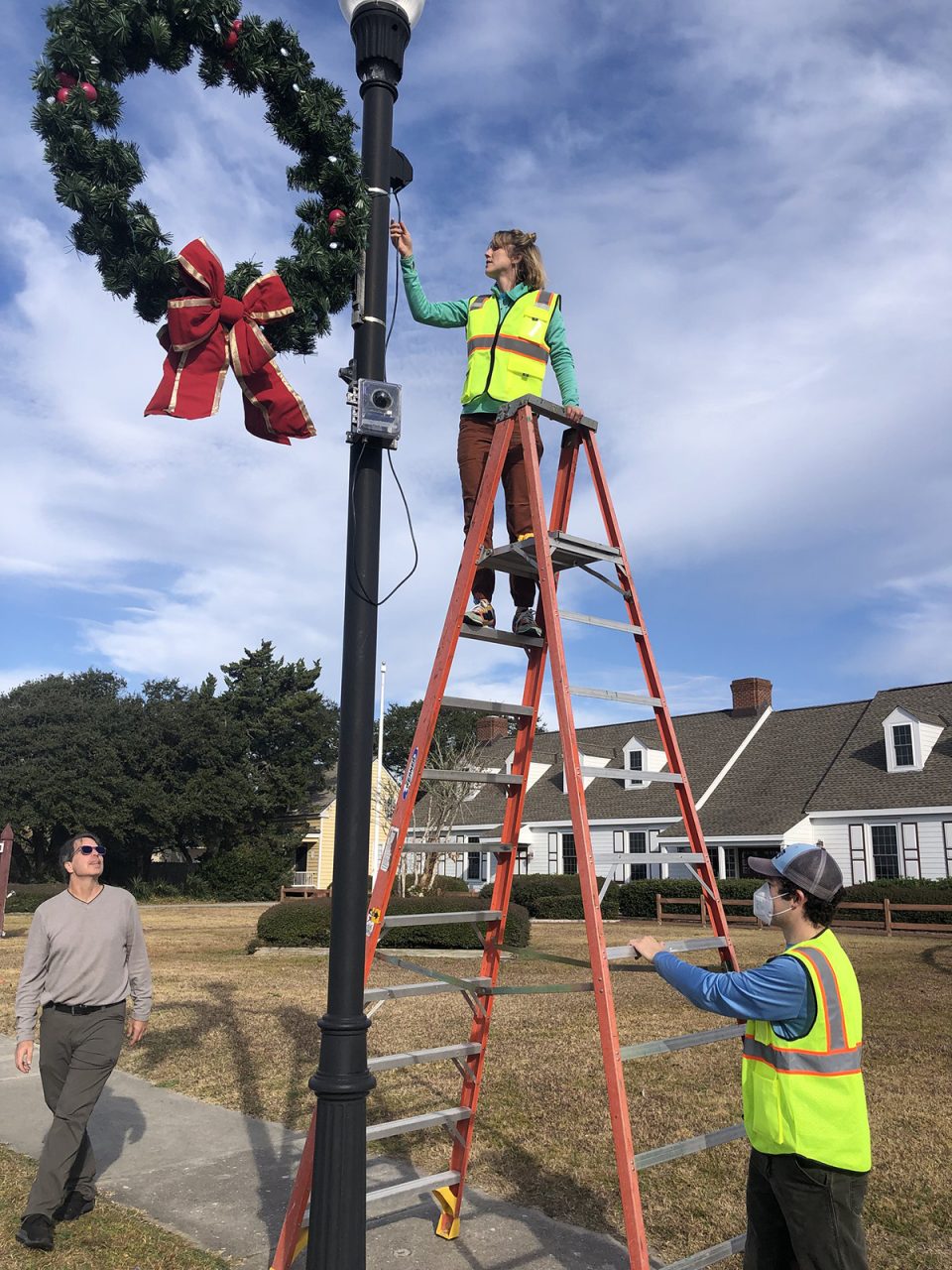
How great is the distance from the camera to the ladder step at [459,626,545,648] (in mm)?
4723

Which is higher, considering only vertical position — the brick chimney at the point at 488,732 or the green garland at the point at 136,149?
the brick chimney at the point at 488,732

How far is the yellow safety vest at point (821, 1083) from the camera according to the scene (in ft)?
9.44

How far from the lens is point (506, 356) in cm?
498

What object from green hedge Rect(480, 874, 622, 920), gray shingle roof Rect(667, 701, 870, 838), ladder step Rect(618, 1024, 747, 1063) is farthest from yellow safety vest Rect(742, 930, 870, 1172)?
gray shingle roof Rect(667, 701, 870, 838)

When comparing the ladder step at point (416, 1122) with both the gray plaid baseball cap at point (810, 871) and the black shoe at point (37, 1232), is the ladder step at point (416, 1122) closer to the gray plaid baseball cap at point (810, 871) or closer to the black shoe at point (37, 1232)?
the black shoe at point (37, 1232)

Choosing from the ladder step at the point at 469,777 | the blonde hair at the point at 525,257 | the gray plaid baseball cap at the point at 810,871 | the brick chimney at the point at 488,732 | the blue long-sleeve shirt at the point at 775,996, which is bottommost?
the blue long-sleeve shirt at the point at 775,996

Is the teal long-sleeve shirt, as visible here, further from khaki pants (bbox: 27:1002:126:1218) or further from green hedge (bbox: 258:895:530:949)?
green hedge (bbox: 258:895:530:949)

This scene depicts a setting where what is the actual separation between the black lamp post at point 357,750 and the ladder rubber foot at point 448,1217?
4.89ft

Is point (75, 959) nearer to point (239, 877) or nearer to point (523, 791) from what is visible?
point (523, 791)

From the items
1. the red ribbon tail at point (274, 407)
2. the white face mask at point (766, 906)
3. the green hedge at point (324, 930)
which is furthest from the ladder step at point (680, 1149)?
the green hedge at point (324, 930)

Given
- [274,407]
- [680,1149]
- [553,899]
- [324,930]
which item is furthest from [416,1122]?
[553,899]

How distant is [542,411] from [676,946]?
8.22ft

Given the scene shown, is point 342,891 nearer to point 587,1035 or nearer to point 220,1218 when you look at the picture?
point 220,1218

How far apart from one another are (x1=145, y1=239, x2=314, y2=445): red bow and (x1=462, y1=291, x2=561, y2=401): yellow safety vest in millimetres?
1244
